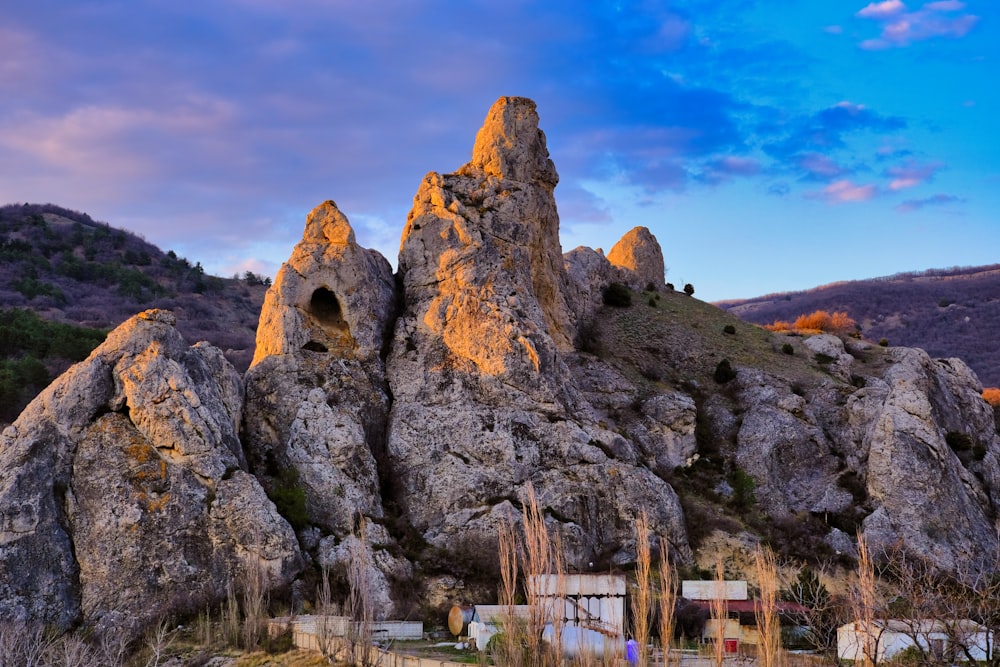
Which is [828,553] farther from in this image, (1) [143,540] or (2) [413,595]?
(1) [143,540]

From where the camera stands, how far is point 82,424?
3728cm

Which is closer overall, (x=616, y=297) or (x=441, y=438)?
(x=441, y=438)

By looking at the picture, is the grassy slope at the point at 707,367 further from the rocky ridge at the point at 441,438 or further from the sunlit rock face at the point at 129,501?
the sunlit rock face at the point at 129,501

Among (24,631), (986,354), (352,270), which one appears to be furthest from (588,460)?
(986,354)

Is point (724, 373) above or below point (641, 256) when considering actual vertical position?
below

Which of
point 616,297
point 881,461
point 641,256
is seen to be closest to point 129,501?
point 881,461

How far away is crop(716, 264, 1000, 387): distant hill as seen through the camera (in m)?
132

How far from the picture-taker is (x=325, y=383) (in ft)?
145

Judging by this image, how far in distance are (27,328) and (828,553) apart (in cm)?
5214

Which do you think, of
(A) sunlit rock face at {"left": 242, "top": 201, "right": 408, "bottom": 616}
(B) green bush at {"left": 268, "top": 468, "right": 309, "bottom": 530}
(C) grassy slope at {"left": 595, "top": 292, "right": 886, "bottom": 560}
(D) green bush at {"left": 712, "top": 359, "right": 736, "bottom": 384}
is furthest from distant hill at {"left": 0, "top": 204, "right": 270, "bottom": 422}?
(D) green bush at {"left": 712, "top": 359, "right": 736, "bottom": 384}

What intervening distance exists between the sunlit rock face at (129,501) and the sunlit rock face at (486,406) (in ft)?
26.0

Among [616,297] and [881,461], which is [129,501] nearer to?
[881,461]

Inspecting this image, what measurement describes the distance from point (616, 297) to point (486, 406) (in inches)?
955

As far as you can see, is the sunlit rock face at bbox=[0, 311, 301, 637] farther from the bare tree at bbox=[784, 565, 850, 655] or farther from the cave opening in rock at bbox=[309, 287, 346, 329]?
the bare tree at bbox=[784, 565, 850, 655]
